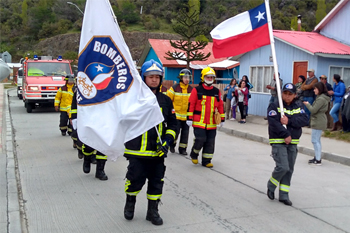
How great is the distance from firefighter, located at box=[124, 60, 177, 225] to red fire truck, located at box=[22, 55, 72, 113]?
15675 millimetres

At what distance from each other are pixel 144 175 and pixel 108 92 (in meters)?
1.12

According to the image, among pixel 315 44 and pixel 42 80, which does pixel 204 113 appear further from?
pixel 42 80

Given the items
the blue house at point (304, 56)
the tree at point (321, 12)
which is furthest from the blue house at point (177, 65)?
the tree at point (321, 12)

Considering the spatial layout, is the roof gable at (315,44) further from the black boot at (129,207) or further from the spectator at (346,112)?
the black boot at (129,207)

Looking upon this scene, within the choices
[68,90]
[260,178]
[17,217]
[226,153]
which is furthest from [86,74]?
[68,90]

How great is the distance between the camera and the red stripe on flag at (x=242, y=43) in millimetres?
6059

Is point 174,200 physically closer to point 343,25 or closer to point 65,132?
point 65,132

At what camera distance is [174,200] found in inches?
231

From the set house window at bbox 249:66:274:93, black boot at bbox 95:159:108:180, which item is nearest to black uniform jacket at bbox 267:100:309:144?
black boot at bbox 95:159:108:180

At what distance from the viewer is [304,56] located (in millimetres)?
14742

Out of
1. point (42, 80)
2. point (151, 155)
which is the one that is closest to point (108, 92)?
point (151, 155)

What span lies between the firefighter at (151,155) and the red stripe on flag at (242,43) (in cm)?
187

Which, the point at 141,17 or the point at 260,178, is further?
the point at 141,17

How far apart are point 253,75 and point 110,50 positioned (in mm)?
13677
